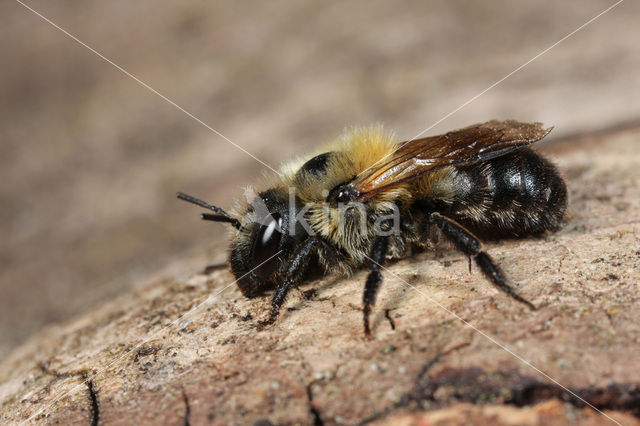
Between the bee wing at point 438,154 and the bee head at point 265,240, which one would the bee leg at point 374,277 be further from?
the bee head at point 265,240

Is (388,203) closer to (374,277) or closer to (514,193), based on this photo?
(374,277)

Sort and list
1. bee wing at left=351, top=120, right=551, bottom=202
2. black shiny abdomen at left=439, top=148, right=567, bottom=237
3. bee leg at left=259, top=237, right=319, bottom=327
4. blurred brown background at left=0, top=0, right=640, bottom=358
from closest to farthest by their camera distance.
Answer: bee leg at left=259, top=237, right=319, bottom=327 → bee wing at left=351, top=120, right=551, bottom=202 → black shiny abdomen at left=439, top=148, right=567, bottom=237 → blurred brown background at left=0, top=0, right=640, bottom=358

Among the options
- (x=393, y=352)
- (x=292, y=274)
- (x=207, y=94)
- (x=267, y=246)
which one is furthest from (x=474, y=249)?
(x=207, y=94)

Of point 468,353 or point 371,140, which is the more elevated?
point 371,140

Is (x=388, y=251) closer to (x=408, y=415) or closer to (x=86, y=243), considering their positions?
(x=408, y=415)

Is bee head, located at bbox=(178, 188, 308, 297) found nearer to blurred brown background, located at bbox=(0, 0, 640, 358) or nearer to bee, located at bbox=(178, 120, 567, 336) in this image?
bee, located at bbox=(178, 120, 567, 336)

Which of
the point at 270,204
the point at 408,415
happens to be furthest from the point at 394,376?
the point at 270,204

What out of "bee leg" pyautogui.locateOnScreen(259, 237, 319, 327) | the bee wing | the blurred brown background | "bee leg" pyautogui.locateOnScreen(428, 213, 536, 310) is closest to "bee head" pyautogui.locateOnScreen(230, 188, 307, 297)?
"bee leg" pyautogui.locateOnScreen(259, 237, 319, 327)

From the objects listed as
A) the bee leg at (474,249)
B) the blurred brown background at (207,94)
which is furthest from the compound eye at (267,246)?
the blurred brown background at (207,94)

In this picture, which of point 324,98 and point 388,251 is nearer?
point 388,251
